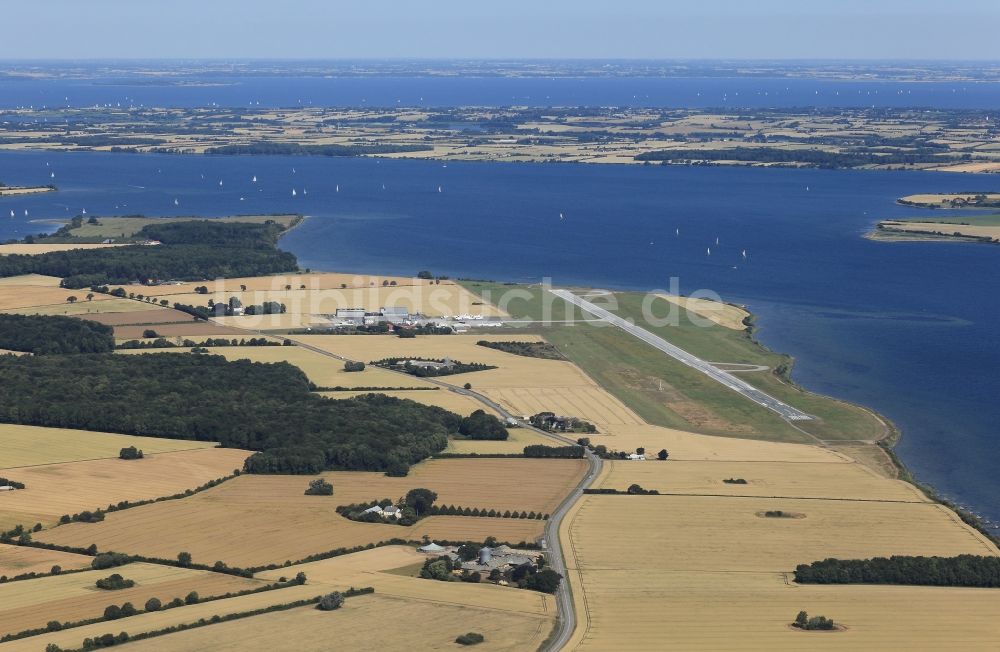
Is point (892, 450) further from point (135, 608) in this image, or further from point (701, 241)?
point (701, 241)

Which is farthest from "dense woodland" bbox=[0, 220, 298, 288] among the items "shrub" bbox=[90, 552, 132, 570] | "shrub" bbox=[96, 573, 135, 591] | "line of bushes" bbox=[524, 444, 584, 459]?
"shrub" bbox=[96, 573, 135, 591]

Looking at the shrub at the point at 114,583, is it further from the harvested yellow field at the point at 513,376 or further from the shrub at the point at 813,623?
the harvested yellow field at the point at 513,376

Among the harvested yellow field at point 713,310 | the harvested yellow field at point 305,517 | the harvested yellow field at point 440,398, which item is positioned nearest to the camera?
the harvested yellow field at point 305,517

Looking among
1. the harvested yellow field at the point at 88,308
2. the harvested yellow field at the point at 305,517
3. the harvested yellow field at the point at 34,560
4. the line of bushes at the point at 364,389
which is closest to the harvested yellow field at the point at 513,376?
the line of bushes at the point at 364,389

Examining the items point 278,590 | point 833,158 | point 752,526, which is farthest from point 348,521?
point 833,158

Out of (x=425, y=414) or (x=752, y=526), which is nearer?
(x=752, y=526)

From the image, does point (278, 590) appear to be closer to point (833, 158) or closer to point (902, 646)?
point (902, 646)
